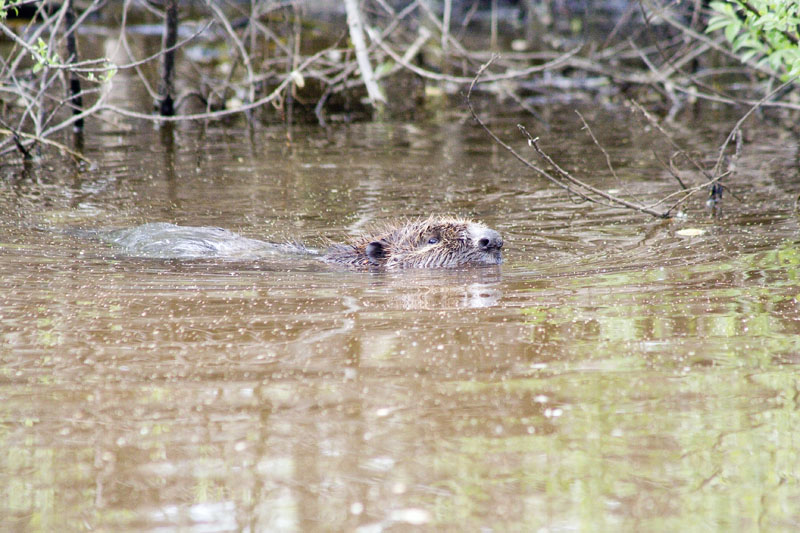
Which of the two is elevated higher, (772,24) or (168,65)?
(168,65)

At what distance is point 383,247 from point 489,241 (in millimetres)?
742

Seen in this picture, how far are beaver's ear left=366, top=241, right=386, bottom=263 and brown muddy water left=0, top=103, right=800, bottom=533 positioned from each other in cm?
32

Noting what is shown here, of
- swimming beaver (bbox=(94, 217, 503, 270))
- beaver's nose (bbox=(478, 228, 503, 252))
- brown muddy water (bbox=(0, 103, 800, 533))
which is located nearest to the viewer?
brown muddy water (bbox=(0, 103, 800, 533))

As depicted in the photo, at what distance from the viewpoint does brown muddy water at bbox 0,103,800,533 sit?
9.19 ft

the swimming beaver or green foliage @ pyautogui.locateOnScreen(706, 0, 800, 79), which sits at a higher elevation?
green foliage @ pyautogui.locateOnScreen(706, 0, 800, 79)

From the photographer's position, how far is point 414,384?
3658 millimetres

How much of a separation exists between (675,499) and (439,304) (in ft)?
7.53

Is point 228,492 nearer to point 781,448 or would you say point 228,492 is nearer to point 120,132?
point 781,448

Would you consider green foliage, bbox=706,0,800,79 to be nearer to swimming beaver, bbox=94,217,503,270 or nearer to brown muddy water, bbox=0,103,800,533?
brown muddy water, bbox=0,103,800,533

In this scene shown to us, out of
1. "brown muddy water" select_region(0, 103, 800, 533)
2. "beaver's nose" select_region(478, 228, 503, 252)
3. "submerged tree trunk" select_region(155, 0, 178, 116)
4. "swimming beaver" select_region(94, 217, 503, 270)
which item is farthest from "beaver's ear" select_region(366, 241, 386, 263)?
"submerged tree trunk" select_region(155, 0, 178, 116)

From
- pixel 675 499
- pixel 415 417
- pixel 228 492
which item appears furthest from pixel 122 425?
pixel 675 499

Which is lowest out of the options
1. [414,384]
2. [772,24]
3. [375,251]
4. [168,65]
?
[414,384]

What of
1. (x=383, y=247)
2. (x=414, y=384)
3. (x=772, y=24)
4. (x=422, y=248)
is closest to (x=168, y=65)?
(x=383, y=247)

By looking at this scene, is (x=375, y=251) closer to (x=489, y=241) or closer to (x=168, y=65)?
(x=489, y=241)
